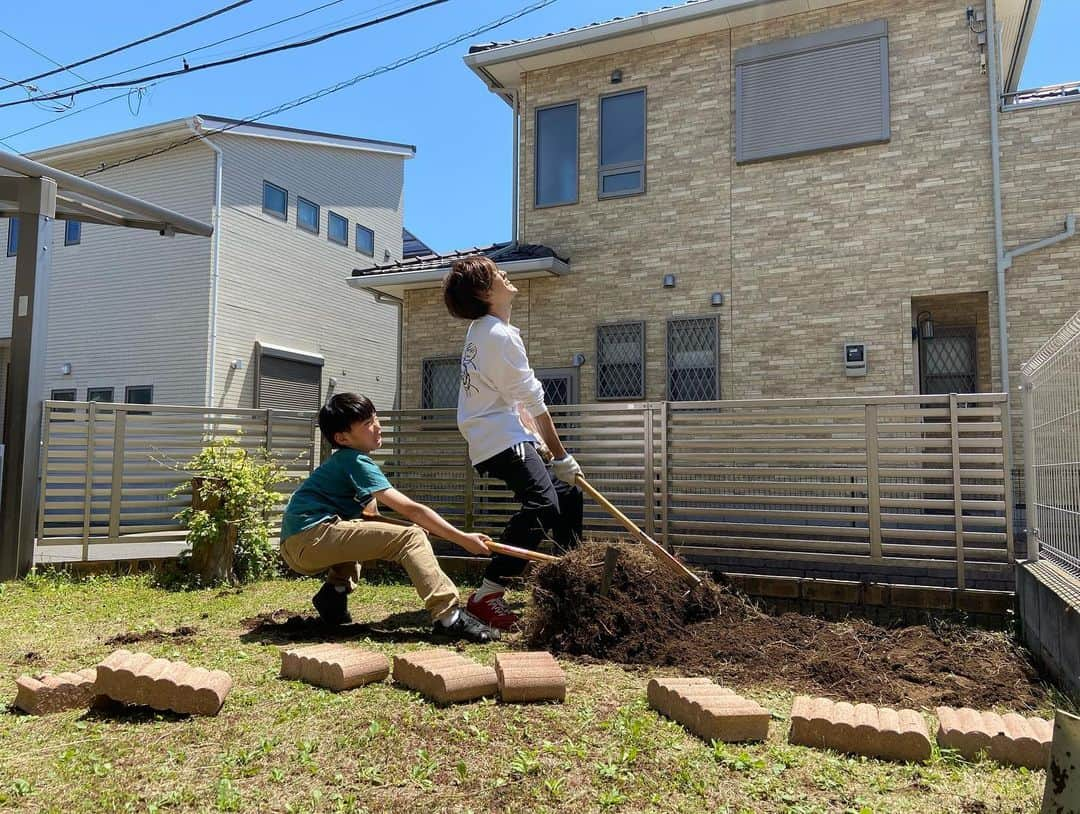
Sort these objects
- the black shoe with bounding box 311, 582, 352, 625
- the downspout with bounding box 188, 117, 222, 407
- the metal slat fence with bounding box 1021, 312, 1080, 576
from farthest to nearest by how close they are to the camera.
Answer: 1. the downspout with bounding box 188, 117, 222, 407
2. the black shoe with bounding box 311, 582, 352, 625
3. the metal slat fence with bounding box 1021, 312, 1080, 576

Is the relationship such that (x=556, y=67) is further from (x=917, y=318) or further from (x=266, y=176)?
(x=266, y=176)

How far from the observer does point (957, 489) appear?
5555mm

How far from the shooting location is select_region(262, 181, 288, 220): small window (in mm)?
15609

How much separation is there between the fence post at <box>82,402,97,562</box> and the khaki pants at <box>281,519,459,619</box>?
3.72m

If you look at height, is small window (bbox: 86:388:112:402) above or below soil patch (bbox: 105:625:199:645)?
above

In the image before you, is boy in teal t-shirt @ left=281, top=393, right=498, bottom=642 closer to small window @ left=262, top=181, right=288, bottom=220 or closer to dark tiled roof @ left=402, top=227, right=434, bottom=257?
small window @ left=262, top=181, right=288, bottom=220

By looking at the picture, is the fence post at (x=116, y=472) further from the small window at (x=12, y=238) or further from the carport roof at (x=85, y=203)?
the small window at (x=12, y=238)

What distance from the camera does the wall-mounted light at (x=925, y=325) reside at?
9891 millimetres

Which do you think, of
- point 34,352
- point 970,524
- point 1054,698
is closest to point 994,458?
point 970,524

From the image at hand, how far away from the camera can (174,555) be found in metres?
7.62

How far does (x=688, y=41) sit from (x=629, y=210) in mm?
2343

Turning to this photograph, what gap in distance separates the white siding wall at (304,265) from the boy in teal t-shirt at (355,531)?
400 inches

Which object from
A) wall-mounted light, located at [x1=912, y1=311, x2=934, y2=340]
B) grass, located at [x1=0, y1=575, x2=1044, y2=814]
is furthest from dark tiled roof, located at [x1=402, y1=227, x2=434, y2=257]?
grass, located at [x1=0, y1=575, x2=1044, y2=814]

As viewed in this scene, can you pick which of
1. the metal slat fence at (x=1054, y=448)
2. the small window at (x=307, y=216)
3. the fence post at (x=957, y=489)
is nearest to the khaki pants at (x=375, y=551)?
the metal slat fence at (x=1054, y=448)
